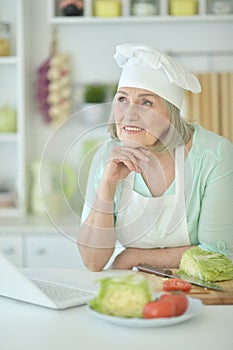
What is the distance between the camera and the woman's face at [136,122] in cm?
194

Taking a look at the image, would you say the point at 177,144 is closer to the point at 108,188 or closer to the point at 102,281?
the point at 108,188

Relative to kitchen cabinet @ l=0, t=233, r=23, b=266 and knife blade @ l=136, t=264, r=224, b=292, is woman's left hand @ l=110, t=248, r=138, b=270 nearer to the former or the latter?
knife blade @ l=136, t=264, r=224, b=292

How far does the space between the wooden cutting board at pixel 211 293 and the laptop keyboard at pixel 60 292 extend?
18 cm

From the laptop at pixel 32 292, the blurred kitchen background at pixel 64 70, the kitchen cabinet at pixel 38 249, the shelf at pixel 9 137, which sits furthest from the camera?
the shelf at pixel 9 137

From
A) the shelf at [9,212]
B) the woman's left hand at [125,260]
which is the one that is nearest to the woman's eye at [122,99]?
the woman's left hand at [125,260]

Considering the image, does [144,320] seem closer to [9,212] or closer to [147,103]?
[147,103]

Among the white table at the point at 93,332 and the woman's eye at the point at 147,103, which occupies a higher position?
the woman's eye at the point at 147,103

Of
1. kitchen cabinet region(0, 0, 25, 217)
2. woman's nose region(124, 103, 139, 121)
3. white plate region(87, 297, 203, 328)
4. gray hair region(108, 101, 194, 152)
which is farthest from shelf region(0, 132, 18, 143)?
white plate region(87, 297, 203, 328)

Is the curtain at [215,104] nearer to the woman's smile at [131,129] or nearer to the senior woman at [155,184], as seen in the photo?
the senior woman at [155,184]

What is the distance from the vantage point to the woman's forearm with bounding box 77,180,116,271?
6.72 ft

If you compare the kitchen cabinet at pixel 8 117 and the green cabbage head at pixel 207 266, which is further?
the kitchen cabinet at pixel 8 117

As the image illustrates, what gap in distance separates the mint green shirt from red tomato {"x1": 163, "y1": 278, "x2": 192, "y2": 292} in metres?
0.37

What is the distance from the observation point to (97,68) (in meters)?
3.78

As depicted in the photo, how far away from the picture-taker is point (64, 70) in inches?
146
